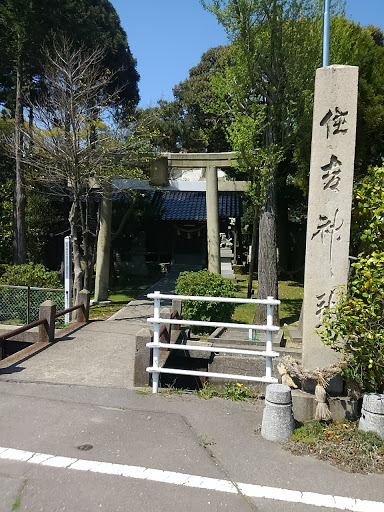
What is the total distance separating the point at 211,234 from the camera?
14719 millimetres

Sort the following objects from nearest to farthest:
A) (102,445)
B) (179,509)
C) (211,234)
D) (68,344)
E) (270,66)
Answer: (179,509) → (102,445) → (68,344) → (270,66) → (211,234)

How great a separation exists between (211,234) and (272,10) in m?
6.89

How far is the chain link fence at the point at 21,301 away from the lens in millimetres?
10219


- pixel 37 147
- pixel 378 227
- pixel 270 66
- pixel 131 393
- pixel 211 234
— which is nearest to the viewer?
pixel 378 227

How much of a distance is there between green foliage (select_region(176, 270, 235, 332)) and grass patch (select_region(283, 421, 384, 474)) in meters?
4.66

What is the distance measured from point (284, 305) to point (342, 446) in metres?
9.72

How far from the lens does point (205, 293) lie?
9.62 meters

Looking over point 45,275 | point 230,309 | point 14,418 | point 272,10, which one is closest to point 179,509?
point 14,418

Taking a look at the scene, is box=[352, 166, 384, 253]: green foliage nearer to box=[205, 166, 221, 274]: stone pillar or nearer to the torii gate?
the torii gate

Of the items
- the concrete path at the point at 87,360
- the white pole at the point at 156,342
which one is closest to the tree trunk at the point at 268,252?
the concrete path at the point at 87,360

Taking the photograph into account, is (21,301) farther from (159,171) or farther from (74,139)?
(159,171)

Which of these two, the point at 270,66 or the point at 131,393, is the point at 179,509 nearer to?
the point at 131,393

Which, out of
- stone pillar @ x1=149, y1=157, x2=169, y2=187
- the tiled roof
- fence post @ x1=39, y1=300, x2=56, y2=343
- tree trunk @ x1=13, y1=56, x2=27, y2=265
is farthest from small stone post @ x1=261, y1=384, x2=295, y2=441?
the tiled roof

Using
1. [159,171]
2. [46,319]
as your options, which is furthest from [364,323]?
[159,171]
